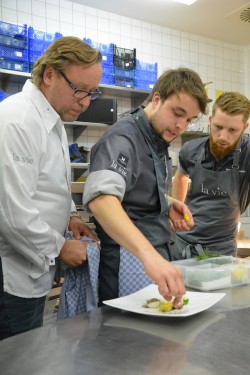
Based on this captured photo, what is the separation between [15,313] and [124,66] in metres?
3.50

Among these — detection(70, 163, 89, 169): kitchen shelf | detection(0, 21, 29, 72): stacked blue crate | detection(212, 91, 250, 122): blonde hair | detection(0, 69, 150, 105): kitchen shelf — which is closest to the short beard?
detection(212, 91, 250, 122): blonde hair

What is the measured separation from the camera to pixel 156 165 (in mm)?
1341

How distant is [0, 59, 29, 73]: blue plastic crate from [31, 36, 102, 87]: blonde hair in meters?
2.45

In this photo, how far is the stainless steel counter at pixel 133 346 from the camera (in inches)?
28.5

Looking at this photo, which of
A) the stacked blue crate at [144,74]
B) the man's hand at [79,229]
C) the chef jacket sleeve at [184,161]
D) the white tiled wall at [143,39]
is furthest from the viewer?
the stacked blue crate at [144,74]

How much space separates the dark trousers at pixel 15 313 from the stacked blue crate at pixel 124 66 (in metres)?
3.34

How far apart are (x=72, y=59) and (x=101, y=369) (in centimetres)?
98

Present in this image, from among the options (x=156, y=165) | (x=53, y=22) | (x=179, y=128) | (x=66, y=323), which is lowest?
(x=66, y=323)

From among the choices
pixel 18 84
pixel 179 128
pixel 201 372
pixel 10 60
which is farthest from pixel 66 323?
pixel 18 84

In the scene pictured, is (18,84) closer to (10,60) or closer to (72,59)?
(10,60)

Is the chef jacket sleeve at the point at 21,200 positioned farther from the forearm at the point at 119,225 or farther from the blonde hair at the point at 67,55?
the blonde hair at the point at 67,55

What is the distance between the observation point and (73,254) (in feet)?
3.93

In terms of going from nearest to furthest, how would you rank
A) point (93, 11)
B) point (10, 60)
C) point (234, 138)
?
point (234, 138) → point (10, 60) → point (93, 11)

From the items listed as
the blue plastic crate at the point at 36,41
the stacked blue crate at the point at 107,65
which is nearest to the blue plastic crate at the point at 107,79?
the stacked blue crate at the point at 107,65
